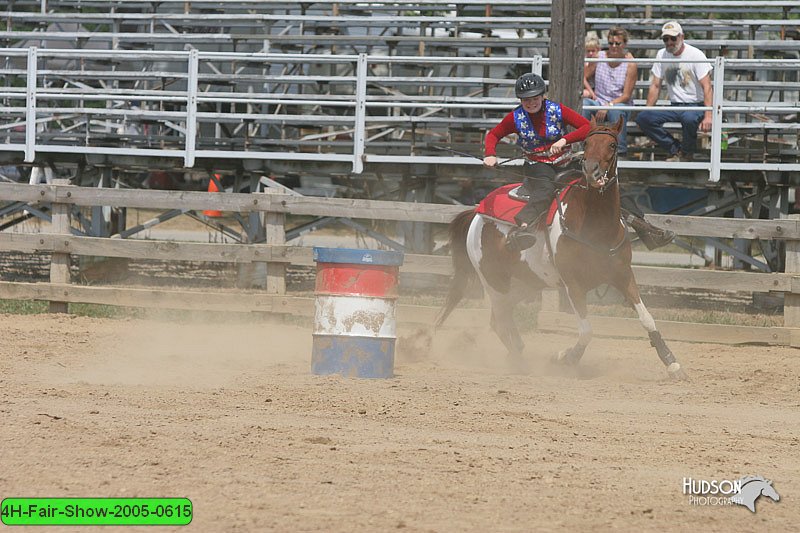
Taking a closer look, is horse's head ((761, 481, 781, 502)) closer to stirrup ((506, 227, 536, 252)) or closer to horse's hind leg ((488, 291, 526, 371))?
stirrup ((506, 227, 536, 252))

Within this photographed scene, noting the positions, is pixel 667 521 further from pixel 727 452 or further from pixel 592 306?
pixel 592 306

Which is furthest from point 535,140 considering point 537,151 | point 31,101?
point 31,101

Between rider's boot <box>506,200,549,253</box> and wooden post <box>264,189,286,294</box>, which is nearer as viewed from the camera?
rider's boot <box>506,200,549,253</box>

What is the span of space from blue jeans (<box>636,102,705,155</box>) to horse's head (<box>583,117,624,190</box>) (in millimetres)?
5133

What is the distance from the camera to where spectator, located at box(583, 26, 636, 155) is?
576 inches

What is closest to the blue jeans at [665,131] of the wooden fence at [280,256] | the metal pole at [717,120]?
the metal pole at [717,120]

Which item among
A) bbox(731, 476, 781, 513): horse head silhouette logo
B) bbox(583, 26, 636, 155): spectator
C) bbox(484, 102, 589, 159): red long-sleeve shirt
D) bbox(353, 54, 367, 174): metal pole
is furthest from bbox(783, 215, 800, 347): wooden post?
bbox(731, 476, 781, 513): horse head silhouette logo

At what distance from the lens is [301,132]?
20438mm

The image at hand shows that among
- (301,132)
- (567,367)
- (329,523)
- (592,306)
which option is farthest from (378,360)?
(301,132)

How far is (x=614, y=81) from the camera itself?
14945mm

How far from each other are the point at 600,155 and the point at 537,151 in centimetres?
139

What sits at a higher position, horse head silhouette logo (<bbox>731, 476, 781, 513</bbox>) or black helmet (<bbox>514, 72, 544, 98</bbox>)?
black helmet (<bbox>514, 72, 544, 98</bbox>)

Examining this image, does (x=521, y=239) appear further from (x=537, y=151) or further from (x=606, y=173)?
(x=606, y=173)

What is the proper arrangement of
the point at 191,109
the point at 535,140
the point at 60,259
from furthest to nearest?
the point at 191,109, the point at 60,259, the point at 535,140
